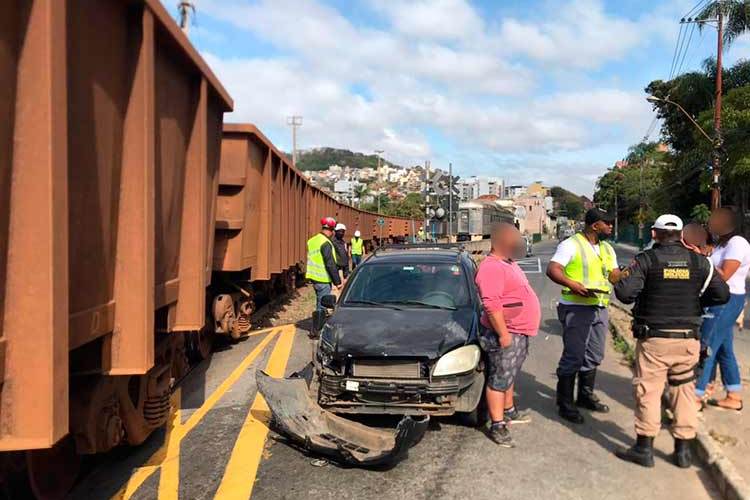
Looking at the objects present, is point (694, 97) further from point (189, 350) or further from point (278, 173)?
point (189, 350)

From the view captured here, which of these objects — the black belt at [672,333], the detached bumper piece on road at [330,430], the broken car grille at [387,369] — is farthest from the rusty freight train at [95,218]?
the black belt at [672,333]

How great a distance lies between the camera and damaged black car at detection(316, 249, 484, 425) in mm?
4711

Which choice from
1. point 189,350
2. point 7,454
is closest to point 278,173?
point 189,350

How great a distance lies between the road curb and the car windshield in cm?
224

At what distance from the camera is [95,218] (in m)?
2.96

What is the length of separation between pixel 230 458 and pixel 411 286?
2498 millimetres

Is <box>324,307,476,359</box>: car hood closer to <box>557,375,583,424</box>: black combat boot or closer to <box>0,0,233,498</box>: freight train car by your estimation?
<box>557,375,583,424</box>: black combat boot

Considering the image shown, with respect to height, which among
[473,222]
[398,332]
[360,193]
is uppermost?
[360,193]

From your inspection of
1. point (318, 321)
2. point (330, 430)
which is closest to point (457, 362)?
point (330, 430)

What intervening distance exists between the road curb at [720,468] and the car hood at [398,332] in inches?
74.8

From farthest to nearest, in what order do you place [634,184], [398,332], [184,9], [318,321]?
[634,184]
[184,9]
[318,321]
[398,332]

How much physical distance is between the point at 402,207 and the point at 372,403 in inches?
3376

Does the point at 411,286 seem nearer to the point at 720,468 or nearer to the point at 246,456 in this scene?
the point at 246,456

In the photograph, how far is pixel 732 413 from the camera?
17.2ft
